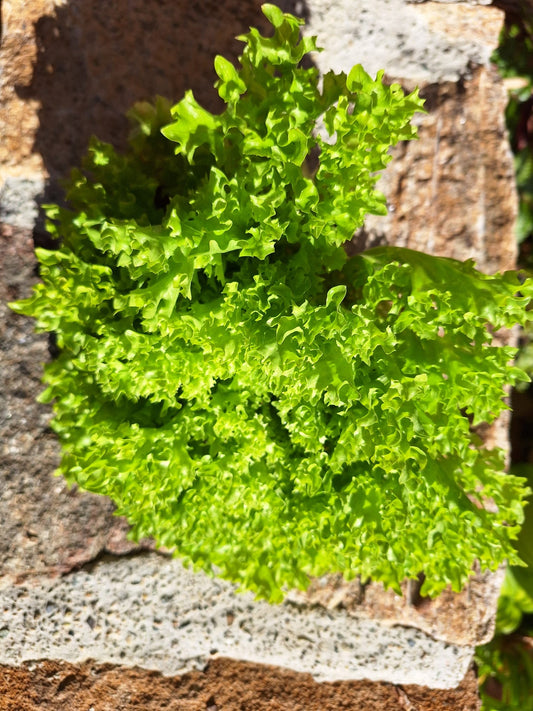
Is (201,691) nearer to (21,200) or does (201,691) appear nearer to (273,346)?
(273,346)

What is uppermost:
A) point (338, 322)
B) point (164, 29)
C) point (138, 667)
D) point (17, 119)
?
point (164, 29)

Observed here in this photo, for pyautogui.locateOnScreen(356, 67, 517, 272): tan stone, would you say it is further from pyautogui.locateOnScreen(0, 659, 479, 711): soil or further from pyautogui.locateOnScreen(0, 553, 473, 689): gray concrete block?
pyautogui.locateOnScreen(0, 659, 479, 711): soil

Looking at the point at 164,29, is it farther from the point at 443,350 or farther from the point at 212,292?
the point at 443,350

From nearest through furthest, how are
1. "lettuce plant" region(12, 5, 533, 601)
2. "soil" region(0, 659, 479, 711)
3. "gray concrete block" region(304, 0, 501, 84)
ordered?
"lettuce plant" region(12, 5, 533, 601) < "soil" region(0, 659, 479, 711) < "gray concrete block" region(304, 0, 501, 84)

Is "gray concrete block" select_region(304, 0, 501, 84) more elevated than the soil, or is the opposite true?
"gray concrete block" select_region(304, 0, 501, 84)

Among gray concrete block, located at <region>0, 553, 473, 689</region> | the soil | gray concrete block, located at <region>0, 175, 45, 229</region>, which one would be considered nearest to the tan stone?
gray concrete block, located at <region>0, 175, 45, 229</region>

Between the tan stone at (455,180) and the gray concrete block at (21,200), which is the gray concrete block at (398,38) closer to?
the tan stone at (455,180)

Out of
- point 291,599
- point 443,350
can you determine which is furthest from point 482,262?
point 291,599
